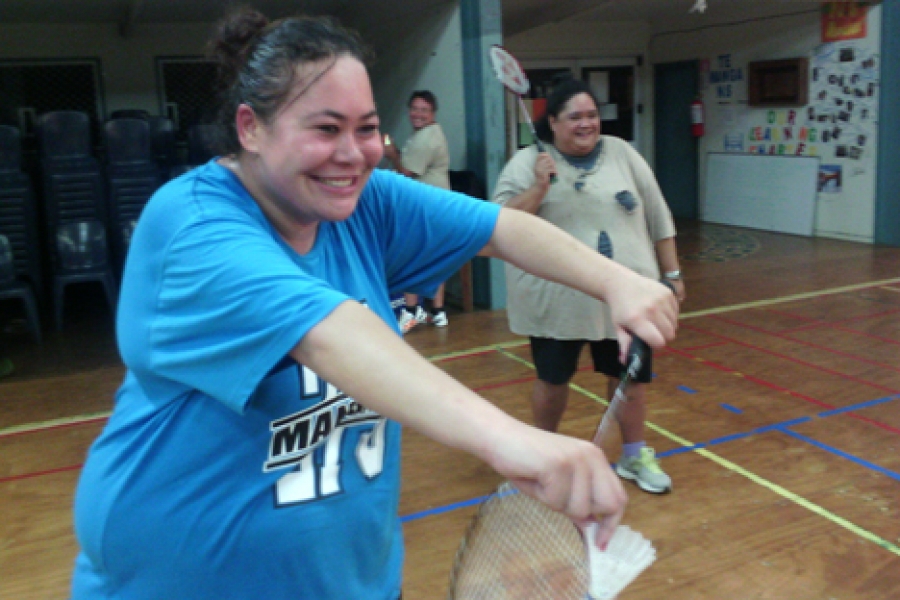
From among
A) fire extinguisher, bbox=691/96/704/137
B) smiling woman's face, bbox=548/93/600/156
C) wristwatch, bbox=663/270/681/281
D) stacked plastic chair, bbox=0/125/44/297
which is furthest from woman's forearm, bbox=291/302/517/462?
fire extinguisher, bbox=691/96/704/137

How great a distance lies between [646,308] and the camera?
4.05ft

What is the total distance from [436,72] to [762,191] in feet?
15.9

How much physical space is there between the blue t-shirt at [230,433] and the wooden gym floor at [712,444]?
1.62 meters

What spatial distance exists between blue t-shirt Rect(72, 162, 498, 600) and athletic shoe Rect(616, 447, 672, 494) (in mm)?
2184

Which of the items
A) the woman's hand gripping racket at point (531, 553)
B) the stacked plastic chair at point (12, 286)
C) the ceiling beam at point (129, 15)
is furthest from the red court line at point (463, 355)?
the ceiling beam at point (129, 15)

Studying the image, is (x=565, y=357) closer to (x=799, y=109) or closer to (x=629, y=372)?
(x=629, y=372)

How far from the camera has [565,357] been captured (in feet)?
11.0

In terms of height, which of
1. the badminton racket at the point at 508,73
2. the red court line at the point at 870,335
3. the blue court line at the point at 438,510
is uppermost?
the badminton racket at the point at 508,73

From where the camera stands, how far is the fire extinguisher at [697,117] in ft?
34.9

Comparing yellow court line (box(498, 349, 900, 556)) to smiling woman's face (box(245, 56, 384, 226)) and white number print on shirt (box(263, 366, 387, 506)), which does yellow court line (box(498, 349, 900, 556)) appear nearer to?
white number print on shirt (box(263, 366, 387, 506))

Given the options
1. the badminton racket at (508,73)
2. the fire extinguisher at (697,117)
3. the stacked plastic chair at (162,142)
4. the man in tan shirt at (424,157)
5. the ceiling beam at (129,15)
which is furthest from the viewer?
the fire extinguisher at (697,117)

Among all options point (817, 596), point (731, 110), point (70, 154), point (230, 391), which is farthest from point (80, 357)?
point (731, 110)

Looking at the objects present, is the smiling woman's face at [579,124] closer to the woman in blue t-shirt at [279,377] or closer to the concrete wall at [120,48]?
the woman in blue t-shirt at [279,377]

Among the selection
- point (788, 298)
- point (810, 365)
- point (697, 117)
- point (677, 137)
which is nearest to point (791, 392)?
point (810, 365)
